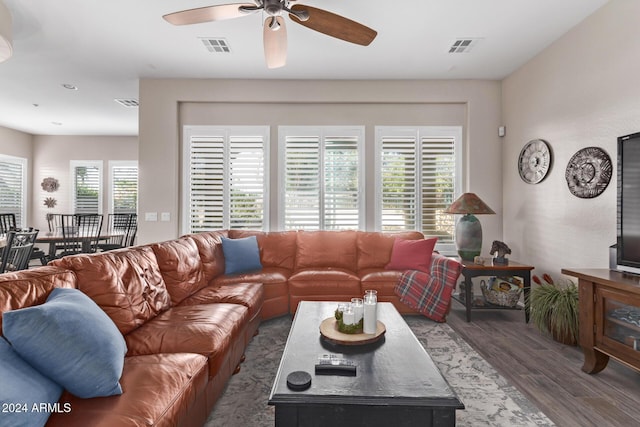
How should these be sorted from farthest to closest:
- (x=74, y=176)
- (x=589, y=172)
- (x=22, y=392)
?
(x=74, y=176) → (x=589, y=172) → (x=22, y=392)

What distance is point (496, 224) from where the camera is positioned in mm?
4293

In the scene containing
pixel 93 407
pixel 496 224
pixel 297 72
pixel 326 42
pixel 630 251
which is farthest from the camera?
pixel 496 224

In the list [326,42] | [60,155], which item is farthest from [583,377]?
[60,155]

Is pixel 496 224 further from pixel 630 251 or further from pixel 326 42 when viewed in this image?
pixel 326 42

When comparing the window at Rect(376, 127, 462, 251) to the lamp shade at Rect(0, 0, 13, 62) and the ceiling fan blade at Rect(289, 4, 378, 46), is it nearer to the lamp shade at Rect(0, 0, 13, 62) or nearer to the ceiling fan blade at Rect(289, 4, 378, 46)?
the ceiling fan blade at Rect(289, 4, 378, 46)

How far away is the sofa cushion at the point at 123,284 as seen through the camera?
5.87 feet

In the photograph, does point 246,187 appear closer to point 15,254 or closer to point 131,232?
point 15,254

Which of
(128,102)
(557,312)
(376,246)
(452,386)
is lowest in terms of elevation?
(452,386)

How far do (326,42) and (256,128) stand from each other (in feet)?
5.06

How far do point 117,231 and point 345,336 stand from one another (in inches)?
235

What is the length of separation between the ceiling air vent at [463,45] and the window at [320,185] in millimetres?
1590

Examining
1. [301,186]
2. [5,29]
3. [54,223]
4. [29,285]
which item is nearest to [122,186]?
[54,223]

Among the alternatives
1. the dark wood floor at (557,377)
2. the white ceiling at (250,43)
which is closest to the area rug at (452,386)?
the dark wood floor at (557,377)

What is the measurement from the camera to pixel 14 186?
22.6 feet
